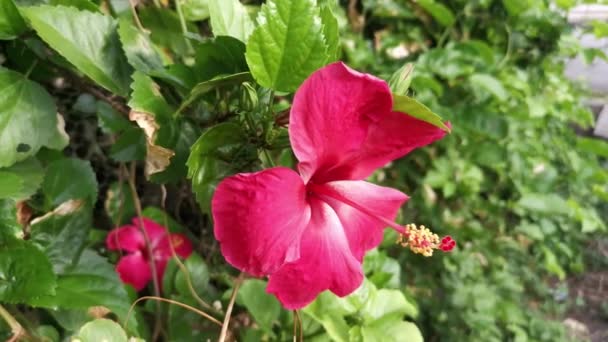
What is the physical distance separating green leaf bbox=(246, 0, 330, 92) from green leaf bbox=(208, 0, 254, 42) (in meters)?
0.08

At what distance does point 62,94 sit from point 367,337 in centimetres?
63

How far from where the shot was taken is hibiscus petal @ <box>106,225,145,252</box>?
0.93 m

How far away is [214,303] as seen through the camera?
792mm

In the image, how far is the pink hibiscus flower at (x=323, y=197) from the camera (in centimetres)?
41

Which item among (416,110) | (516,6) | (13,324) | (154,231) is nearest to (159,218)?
(154,231)

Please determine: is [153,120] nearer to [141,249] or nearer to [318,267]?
[318,267]

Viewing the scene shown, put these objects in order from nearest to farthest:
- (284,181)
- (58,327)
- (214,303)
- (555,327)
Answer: (284,181) → (58,327) → (214,303) → (555,327)

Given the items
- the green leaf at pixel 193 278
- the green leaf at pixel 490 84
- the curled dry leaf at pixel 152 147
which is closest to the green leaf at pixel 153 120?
the curled dry leaf at pixel 152 147

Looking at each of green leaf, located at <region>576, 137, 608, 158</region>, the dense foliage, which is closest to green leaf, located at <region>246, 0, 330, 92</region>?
the dense foliage

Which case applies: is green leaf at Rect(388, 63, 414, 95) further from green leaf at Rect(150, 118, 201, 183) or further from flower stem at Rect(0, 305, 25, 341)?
flower stem at Rect(0, 305, 25, 341)

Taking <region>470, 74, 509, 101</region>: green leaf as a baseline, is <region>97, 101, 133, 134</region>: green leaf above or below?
above

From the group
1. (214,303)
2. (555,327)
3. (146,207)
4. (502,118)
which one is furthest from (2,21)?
(555,327)

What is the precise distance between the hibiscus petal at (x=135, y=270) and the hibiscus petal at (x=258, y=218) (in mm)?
538

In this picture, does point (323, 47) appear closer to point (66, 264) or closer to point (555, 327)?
point (66, 264)
